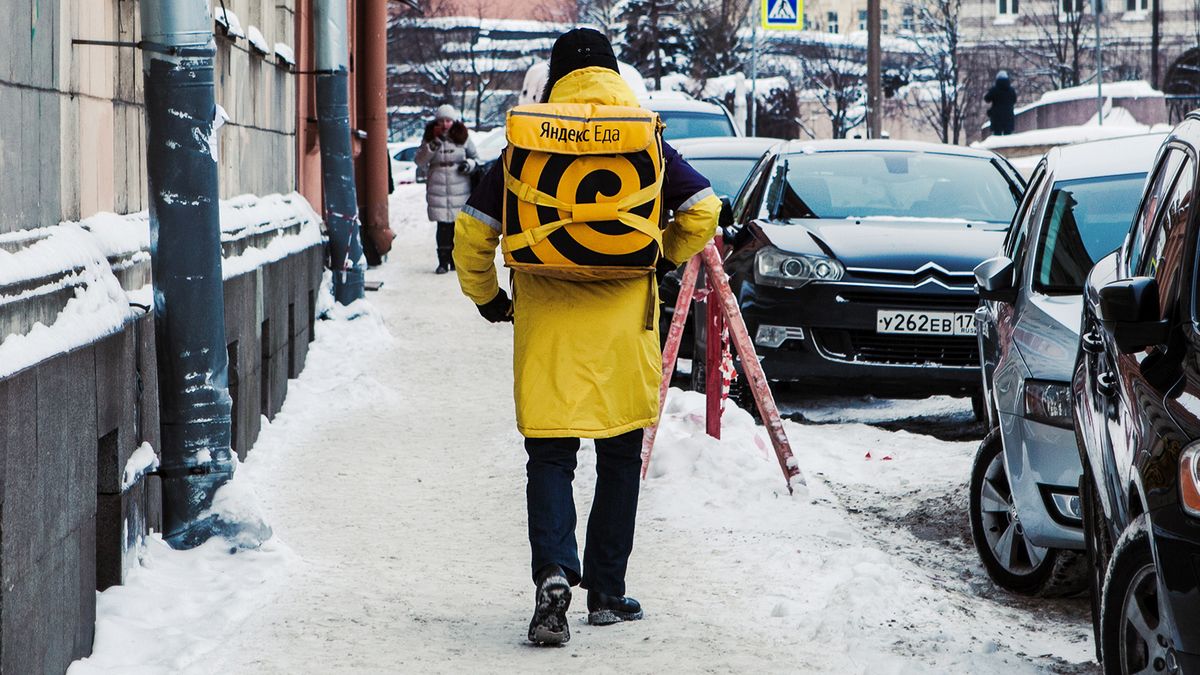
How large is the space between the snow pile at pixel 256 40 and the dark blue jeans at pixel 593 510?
589 centimetres

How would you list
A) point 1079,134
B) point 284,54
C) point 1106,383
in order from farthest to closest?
point 1079,134 → point 284,54 → point 1106,383

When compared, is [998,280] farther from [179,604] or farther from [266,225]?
[266,225]

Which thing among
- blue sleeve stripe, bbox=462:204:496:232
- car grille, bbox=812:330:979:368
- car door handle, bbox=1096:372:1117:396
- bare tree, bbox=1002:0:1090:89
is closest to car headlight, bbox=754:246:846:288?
car grille, bbox=812:330:979:368

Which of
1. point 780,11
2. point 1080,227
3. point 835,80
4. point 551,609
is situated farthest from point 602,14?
point 551,609

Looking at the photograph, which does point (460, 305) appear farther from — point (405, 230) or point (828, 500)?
point (405, 230)

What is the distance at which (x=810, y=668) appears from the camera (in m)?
4.83

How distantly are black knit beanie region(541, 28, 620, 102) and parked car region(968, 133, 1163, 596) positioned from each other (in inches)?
67.7

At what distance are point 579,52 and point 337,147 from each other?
9.43 metres

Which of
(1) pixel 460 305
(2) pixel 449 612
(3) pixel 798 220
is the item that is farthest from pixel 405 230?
(2) pixel 449 612

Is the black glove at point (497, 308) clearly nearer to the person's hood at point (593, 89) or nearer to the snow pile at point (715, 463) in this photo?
the person's hood at point (593, 89)

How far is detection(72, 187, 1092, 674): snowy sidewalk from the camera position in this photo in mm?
4980

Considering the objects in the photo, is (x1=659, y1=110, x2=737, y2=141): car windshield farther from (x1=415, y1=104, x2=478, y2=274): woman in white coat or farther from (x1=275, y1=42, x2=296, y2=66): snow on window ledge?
(x1=275, y1=42, x2=296, y2=66): snow on window ledge

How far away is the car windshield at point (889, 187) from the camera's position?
35.1ft

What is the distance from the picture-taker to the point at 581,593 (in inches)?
233
